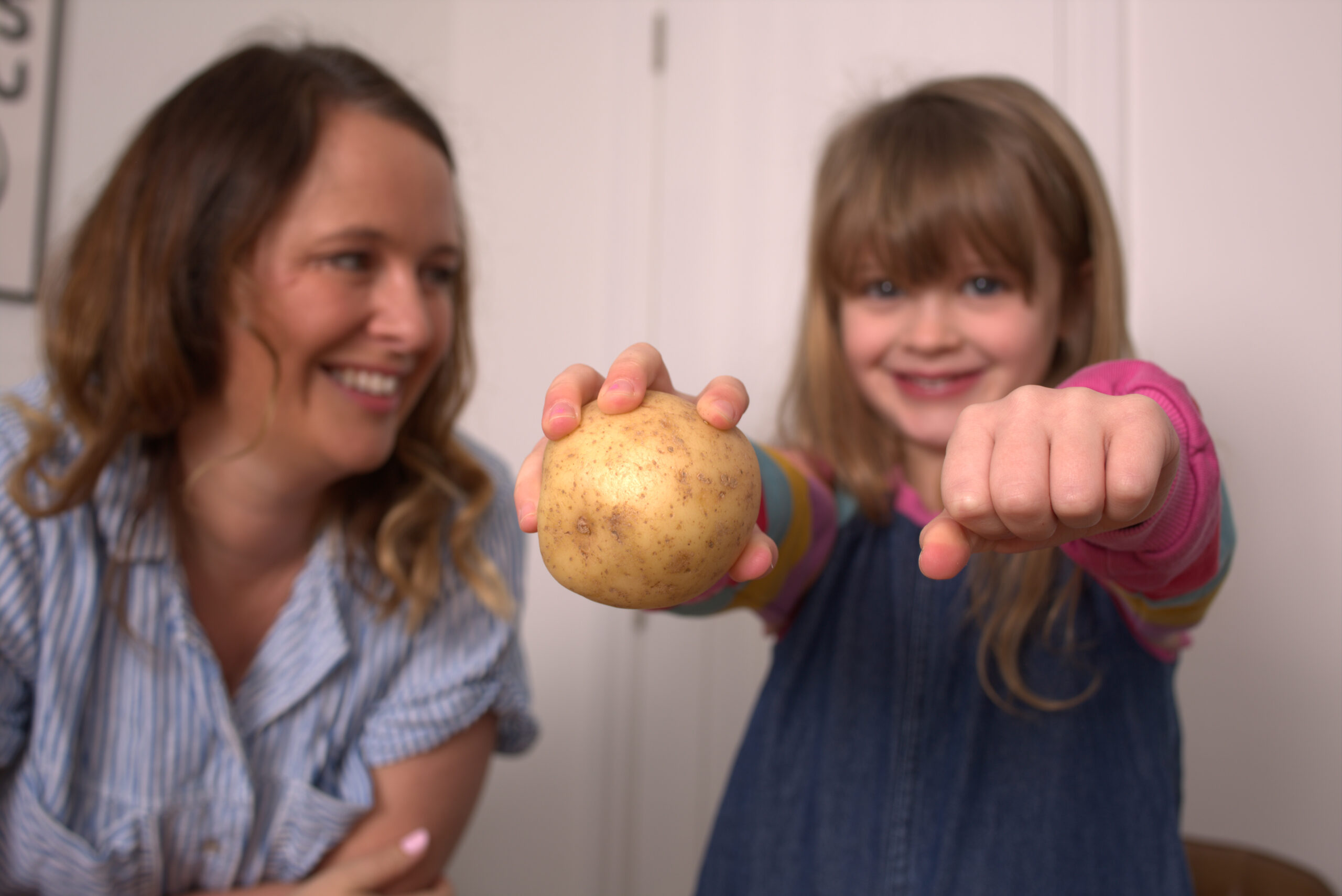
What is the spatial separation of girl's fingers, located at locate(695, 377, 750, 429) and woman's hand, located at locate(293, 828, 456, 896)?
72 centimetres

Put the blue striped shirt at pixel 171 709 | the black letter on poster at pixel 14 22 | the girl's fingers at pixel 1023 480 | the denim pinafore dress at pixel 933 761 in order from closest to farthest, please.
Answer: the girl's fingers at pixel 1023 480, the denim pinafore dress at pixel 933 761, the blue striped shirt at pixel 171 709, the black letter on poster at pixel 14 22

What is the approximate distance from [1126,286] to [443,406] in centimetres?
89

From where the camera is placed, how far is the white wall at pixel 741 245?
841 millimetres

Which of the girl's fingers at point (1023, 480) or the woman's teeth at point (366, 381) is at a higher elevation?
the woman's teeth at point (366, 381)

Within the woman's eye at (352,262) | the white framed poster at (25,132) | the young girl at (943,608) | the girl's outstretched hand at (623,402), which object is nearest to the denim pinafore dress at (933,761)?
the young girl at (943,608)

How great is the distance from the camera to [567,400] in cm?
50

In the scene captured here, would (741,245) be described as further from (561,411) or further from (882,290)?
(561,411)

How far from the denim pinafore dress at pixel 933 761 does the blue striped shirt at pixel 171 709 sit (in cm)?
39

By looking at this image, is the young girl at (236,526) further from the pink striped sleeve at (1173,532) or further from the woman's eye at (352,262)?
the pink striped sleeve at (1173,532)

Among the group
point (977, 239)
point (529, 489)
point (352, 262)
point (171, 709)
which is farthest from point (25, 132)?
point (977, 239)

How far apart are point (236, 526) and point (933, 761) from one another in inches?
32.7

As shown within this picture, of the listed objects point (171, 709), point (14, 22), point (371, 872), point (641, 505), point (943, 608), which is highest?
point (14, 22)

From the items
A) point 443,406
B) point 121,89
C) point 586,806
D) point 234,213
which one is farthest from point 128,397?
point 586,806

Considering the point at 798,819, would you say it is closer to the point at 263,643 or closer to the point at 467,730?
the point at 467,730
